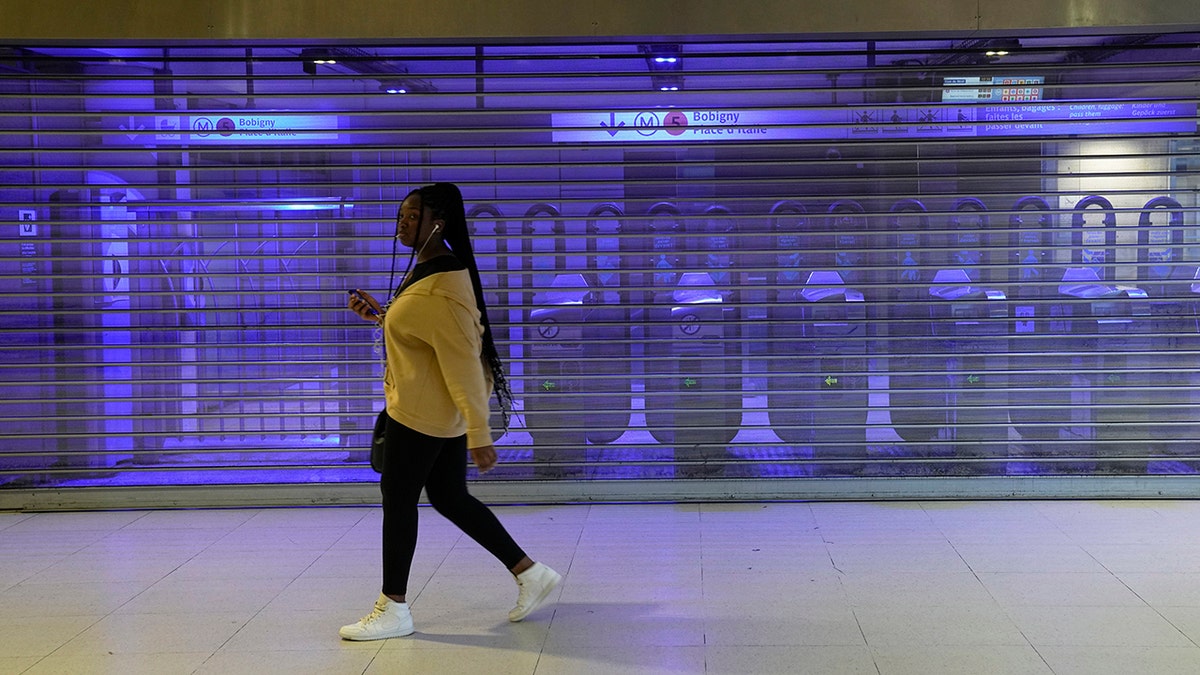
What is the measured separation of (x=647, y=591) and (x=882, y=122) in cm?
320

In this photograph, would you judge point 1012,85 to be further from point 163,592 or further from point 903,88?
point 163,592

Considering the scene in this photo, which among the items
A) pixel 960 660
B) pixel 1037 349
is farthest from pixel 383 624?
pixel 1037 349

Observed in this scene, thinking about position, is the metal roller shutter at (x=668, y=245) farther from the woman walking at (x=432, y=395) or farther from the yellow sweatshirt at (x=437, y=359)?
the yellow sweatshirt at (x=437, y=359)

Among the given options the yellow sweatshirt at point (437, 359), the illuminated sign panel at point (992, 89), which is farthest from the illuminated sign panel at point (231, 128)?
the illuminated sign panel at point (992, 89)

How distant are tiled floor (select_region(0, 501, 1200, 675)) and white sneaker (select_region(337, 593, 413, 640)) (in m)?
0.05

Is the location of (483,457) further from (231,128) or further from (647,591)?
(231,128)

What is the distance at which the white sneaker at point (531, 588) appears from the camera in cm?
433

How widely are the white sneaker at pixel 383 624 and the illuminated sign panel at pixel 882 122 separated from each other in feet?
10.4

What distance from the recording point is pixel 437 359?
13.2ft

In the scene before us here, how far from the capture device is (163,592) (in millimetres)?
4824

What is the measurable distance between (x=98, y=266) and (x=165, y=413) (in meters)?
0.96

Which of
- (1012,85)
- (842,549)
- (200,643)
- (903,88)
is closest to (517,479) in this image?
(842,549)

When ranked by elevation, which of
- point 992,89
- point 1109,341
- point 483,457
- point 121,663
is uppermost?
point 992,89

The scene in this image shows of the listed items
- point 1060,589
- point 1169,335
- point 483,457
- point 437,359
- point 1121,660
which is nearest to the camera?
point 1121,660
